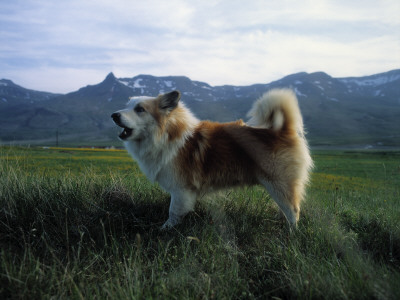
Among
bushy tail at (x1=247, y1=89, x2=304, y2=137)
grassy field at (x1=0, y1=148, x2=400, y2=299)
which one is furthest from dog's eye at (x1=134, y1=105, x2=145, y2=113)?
bushy tail at (x1=247, y1=89, x2=304, y2=137)

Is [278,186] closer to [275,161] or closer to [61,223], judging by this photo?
[275,161]

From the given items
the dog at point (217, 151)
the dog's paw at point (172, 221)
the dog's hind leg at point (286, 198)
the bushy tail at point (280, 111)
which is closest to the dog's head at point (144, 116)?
the dog at point (217, 151)

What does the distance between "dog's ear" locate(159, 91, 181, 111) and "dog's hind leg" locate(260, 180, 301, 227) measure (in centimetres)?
204

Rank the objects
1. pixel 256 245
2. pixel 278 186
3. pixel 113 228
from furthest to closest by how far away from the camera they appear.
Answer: pixel 278 186, pixel 113 228, pixel 256 245

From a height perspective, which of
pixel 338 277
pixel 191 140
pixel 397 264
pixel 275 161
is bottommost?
pixel 397 264

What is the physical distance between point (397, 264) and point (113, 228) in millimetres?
3520

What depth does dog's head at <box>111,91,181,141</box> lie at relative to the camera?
4395 millimetres

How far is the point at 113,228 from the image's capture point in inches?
146

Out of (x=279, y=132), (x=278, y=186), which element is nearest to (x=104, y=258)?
(x=278, y=186)

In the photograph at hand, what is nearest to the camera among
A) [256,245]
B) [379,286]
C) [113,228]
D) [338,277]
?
[379,286]

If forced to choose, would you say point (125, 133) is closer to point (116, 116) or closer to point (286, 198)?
point (116, 116)

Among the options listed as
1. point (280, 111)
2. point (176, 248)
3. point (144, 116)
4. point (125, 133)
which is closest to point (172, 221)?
point (176, 248)

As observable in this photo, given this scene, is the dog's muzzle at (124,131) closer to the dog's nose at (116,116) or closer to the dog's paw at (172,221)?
the dog's nose at (116,116)

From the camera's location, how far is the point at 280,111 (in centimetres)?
459
